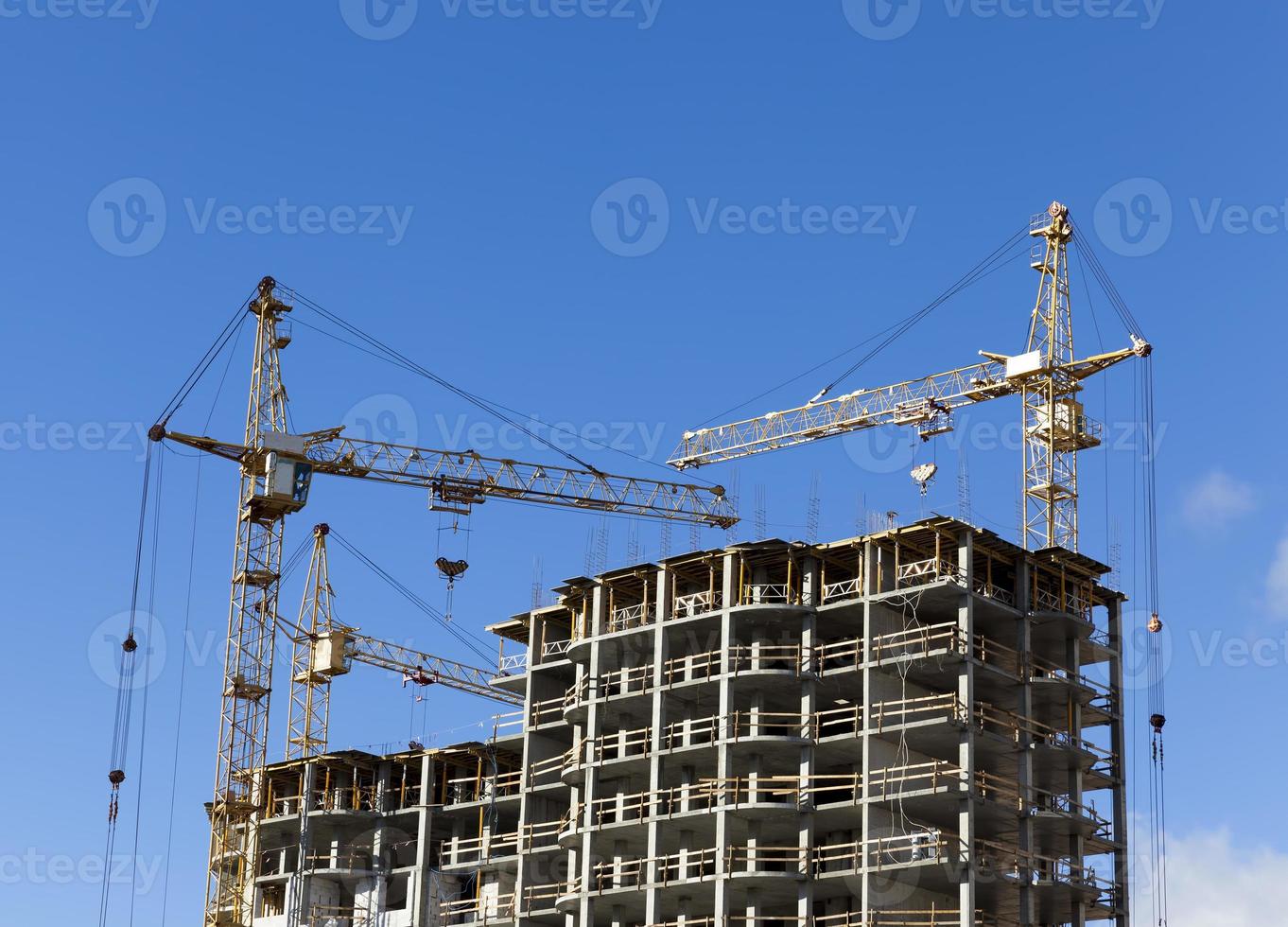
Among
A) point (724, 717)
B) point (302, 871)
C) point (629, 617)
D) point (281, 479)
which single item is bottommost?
point (302, 871)

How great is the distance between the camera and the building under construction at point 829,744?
107 meters

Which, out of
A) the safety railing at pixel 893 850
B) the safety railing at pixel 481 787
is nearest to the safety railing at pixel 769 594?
the safety railing at pixel 893 850

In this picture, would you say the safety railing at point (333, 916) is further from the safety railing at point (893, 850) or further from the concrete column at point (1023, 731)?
the concrete column at point (1023, 731)

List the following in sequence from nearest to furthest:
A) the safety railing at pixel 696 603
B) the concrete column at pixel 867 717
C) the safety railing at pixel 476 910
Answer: the concrete column at pixel 867 717 → the safety railing at pixel 696 603 → the safety railing at pixel 476 910

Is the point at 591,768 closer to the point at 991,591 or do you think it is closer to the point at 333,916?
the point at 991,591

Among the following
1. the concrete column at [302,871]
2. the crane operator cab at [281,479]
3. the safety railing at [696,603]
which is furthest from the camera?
the crane operator cab at [281,479]

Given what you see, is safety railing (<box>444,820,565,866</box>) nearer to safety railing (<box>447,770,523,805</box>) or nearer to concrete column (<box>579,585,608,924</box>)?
safety railing (<box>447,770,523,805</box>)

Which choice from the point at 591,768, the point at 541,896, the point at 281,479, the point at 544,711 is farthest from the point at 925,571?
the point at 281,479

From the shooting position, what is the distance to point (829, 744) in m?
109

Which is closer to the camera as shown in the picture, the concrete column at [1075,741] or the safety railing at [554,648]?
the concrete column at [1075,741]

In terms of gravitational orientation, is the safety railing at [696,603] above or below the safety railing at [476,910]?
above

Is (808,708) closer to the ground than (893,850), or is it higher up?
higher up

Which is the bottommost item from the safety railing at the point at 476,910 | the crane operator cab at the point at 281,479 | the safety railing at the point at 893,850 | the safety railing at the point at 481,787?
the safety railing at the point at 476,910

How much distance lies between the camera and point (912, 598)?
109 meters
